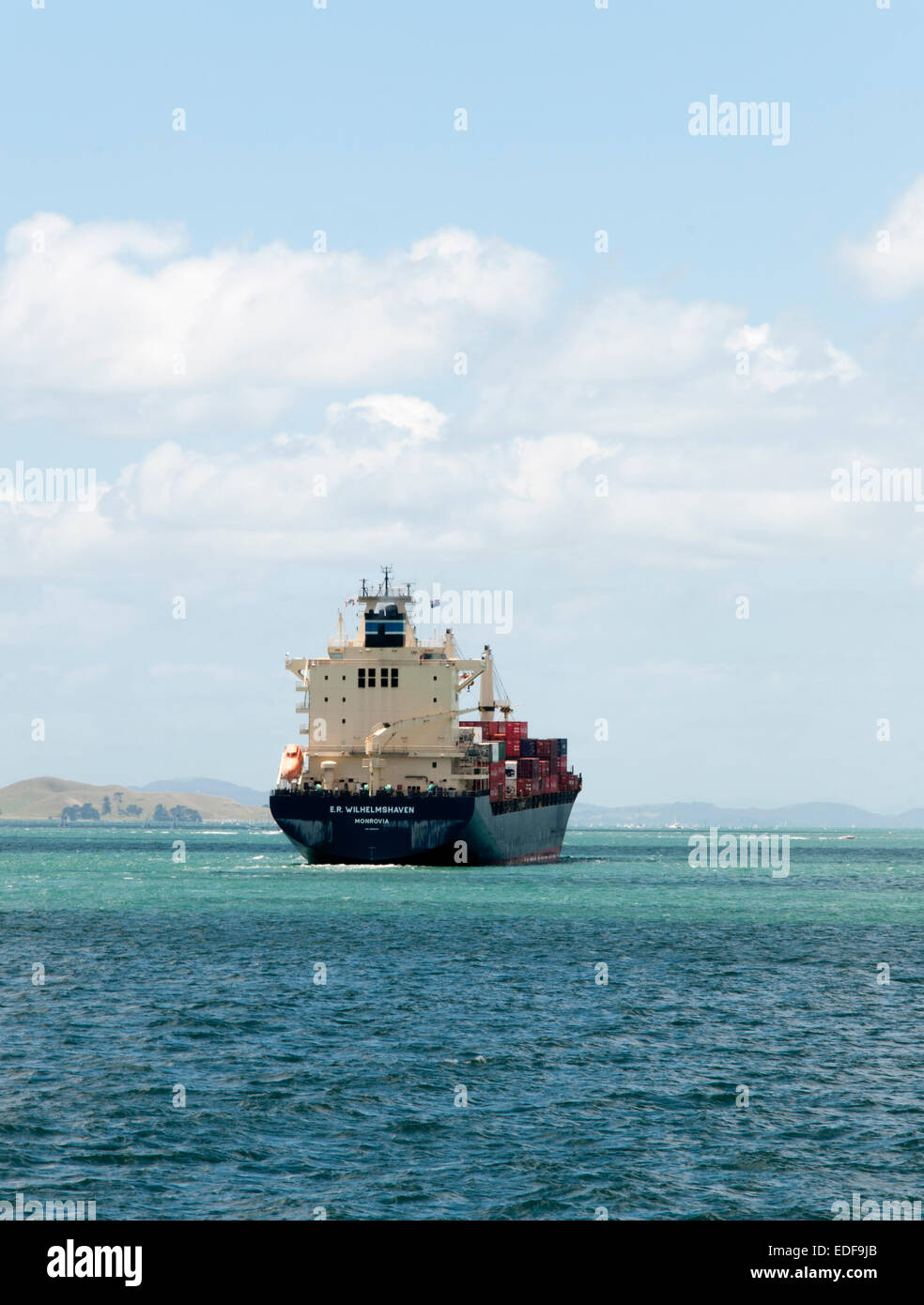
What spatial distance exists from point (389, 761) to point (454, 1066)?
56458 millimetres

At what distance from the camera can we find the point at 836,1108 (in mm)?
23906

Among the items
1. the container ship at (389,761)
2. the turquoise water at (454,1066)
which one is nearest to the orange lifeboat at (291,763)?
the container ship at (389,761)

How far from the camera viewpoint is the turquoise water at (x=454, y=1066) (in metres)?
19.4

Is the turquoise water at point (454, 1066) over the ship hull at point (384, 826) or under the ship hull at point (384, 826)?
under

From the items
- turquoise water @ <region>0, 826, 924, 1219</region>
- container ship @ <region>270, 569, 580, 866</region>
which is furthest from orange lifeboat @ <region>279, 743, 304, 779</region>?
turquoise water @ <region>0, 826, 924, 1219</region>

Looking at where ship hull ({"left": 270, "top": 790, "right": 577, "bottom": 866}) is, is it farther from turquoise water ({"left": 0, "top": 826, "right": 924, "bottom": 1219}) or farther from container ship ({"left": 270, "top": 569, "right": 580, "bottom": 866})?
turquoise water ({"left": 0, "top": 826, "right": 924, "bottom": 1219})

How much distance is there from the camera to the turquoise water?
1942cm

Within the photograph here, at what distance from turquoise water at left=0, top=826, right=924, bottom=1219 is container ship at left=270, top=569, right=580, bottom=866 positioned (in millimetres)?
20255

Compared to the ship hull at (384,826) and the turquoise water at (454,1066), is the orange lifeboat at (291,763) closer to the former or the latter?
the ship hull at (384,826)

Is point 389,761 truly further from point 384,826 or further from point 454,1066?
point 454,1066

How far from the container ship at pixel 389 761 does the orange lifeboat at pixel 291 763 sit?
3.1 inches

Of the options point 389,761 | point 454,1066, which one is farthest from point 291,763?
point 454,1066

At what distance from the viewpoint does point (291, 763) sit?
81.9 metres
